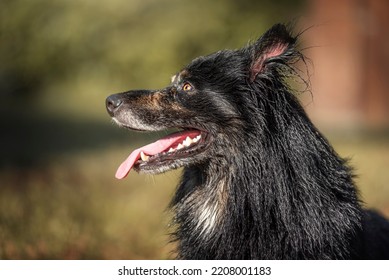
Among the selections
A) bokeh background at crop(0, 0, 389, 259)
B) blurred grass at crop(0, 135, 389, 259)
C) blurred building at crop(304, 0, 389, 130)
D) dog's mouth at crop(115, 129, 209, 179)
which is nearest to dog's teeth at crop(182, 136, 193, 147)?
dog's mouth at crop(115, 129, 209, 179)

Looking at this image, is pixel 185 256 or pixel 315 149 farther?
pixel 185 256

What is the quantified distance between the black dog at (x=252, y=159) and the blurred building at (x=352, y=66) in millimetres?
12674

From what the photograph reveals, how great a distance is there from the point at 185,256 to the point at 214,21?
14.0 meters

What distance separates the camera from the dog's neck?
4.47 metres

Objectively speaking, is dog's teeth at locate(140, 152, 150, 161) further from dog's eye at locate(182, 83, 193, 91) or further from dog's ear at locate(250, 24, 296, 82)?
dog's ear at locate(250, 24, 296, 82)

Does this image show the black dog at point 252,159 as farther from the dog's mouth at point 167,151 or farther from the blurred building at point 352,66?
the blurred building at point 352,66

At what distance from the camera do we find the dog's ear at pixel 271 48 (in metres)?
4.47

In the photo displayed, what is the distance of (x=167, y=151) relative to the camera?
4684 mm

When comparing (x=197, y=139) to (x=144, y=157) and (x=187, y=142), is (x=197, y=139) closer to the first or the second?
(x=187, y=142)

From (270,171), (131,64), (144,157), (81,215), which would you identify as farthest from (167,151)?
(131,64)

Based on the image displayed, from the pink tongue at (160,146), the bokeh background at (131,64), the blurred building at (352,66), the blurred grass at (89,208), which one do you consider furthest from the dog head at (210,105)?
the blurred building at (352,66)

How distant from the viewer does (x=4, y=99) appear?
18.1 metres
